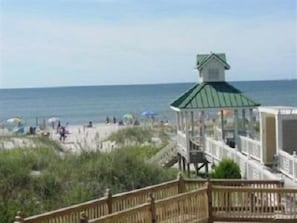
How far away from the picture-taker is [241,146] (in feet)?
77.1

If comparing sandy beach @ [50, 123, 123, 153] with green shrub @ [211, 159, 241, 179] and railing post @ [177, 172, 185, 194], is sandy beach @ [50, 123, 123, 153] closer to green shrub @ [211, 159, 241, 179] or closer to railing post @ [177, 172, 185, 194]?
green shrub @ [211, 159, 241, 179]

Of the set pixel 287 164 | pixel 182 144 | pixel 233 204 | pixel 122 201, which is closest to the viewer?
pixel 122 201

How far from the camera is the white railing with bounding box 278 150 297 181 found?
1677 cm

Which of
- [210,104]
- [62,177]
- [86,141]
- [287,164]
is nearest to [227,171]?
[287,164]

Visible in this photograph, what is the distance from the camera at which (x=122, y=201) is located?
39.8 ft

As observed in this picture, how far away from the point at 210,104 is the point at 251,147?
11.5 feet

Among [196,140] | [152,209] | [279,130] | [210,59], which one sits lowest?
[152,209]

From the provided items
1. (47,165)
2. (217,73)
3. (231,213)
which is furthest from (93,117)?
(231,213)

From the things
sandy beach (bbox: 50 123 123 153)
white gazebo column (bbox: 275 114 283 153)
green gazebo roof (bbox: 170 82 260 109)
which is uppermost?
green gazebo roof (bbox: 170 82 260 109)

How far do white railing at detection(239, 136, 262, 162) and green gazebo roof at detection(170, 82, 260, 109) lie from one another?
1690mm

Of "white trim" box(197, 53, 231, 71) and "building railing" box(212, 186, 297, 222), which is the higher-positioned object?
"white trim" box(197, 53, 231, 71)

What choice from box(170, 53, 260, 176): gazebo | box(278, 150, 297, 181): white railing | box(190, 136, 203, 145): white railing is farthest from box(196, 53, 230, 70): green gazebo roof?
box(278, 150, 297, 181): white railing

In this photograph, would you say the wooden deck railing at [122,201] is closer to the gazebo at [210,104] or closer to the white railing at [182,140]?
the gazebo at [210,104]

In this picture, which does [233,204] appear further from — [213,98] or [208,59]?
[208,59]
